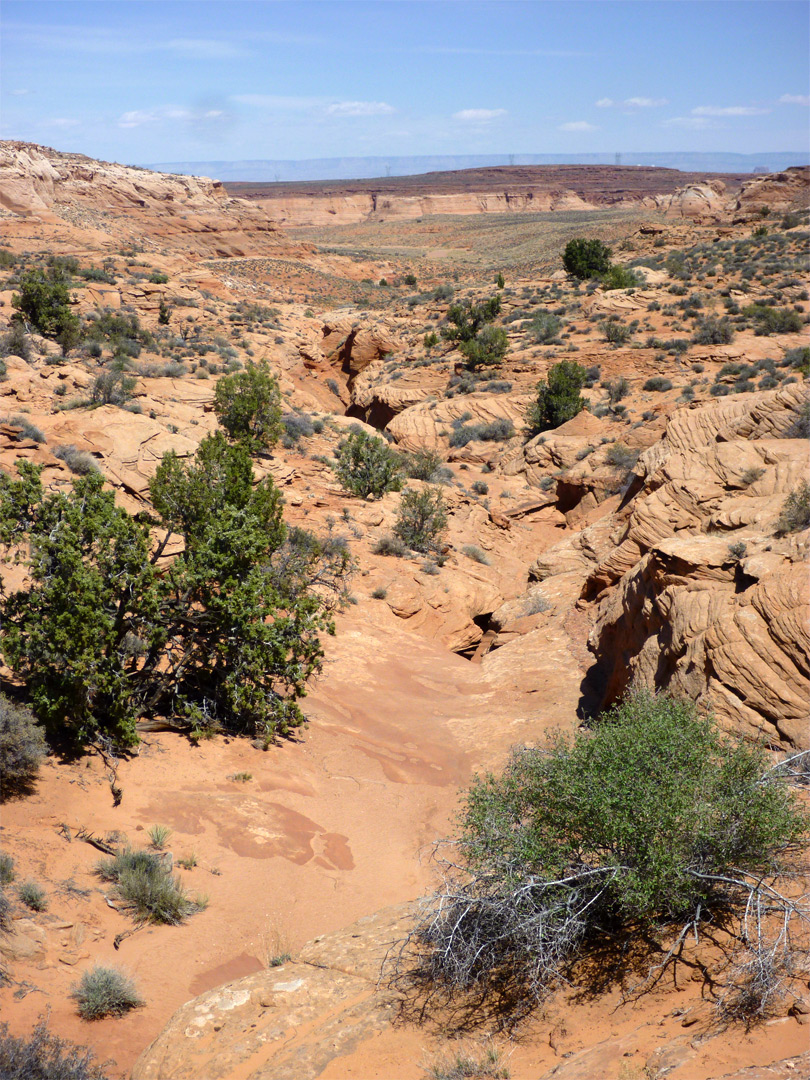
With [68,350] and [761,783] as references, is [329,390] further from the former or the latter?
[761,783]

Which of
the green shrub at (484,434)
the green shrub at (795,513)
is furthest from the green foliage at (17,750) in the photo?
the green shrub at (484,434)

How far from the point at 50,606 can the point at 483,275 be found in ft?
177

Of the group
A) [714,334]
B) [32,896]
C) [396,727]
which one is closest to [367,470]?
[396,727]

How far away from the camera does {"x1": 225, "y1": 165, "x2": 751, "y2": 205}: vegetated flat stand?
131000 millimetres

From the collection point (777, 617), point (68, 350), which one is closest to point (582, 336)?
point (68, 350)

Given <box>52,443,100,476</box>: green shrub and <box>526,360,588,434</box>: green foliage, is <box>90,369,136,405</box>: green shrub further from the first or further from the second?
<box>526,360,588,434</box>: green foliage

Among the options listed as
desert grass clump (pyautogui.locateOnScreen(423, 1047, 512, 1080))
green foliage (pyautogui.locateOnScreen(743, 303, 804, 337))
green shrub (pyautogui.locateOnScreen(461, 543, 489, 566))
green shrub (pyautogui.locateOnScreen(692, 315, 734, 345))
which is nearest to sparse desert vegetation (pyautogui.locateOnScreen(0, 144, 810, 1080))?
desert grass clump (pyautogui.locateOnScreen(423, 1047, 512, 1080))

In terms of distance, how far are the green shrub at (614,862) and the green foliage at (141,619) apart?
4.79 metres

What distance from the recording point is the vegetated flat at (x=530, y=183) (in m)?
131

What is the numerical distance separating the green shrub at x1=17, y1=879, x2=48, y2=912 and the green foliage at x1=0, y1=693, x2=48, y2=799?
54.4 inches

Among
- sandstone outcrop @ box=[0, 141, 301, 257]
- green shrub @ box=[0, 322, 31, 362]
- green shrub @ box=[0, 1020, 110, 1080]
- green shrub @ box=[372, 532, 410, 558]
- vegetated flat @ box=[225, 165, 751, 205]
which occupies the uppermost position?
vegetated flat @ box=[225, 165, 751, 205]

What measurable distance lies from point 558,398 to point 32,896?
75.2 feet

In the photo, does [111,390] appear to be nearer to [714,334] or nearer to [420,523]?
[420,523]

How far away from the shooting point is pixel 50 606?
8.30 metres
